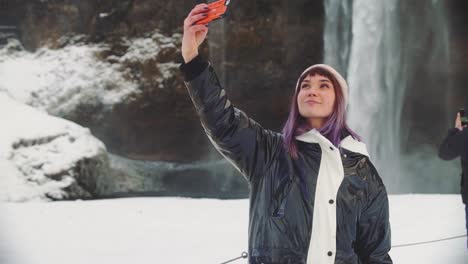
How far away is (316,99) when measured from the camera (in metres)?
1.84

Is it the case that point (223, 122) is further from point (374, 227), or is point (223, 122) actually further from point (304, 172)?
point (374, 227)

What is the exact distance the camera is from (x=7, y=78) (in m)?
14.2

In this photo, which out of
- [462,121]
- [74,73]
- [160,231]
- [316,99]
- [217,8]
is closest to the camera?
[217,8]

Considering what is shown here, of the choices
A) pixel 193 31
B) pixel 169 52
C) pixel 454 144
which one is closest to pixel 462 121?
pixel 454 144

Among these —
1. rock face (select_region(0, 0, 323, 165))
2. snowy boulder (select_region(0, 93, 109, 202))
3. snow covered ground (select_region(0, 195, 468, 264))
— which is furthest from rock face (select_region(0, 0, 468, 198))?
snow covered ground (select_region(0, 195, 468, 264))

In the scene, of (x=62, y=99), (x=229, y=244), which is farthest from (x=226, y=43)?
(x=229, y=244)

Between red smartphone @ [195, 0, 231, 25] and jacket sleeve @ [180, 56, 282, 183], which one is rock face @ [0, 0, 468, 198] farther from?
red smartphone @ [195, 0, 231, 25]

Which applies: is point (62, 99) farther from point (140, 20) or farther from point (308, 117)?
point (308, 117)

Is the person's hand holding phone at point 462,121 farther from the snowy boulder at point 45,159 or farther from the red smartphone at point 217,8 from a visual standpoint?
the snowy boulder at point 45,159

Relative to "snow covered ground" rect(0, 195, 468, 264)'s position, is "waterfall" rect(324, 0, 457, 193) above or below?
above

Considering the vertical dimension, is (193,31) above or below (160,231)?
above

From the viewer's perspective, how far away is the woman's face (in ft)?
6.04

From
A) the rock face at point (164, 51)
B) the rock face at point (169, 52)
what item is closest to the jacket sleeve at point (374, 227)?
the rock face at point (164, 51)

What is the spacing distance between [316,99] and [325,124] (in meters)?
0.10
